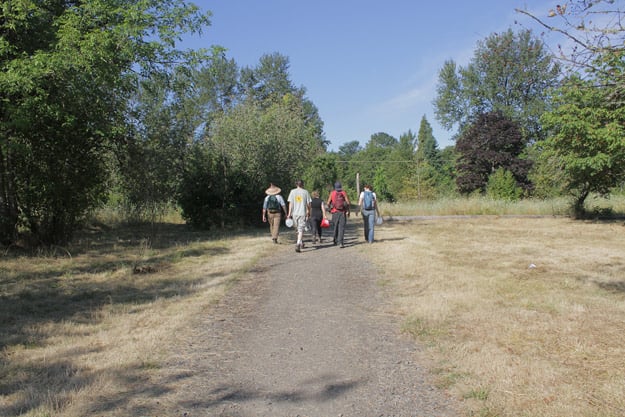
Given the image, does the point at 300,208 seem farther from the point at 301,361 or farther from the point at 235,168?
the point at 301,361

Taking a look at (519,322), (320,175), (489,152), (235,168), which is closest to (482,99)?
(489,152)

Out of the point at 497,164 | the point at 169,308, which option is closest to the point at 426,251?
the point at 169,308

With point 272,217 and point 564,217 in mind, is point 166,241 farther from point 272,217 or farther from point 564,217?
point 564,217

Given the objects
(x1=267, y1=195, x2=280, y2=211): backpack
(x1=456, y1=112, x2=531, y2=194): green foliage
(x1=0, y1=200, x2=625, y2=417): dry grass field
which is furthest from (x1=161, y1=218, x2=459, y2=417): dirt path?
(x1=456, y1=112, x2=531, y2=194): green foliage

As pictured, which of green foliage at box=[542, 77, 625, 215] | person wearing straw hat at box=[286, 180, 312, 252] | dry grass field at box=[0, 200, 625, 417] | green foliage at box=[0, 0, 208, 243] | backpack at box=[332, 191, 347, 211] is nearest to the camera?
dry grass field at box=[0, 200, 625, 417]

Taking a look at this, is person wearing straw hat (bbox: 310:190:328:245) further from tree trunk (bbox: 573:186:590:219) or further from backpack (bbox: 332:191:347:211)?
tree trunk (bbox: 573:186:590:219)

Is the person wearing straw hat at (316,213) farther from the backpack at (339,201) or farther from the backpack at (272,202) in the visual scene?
the backpack at (272,202)

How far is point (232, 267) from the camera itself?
1084 centimetres

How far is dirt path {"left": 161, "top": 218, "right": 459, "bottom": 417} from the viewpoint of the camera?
3.83 m

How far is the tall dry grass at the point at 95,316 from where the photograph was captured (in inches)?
160

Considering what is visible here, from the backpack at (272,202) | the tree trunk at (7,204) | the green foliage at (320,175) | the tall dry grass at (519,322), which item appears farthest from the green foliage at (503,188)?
the tree trunk at (7,204)

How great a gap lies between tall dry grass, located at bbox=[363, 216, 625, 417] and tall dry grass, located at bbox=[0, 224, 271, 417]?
295cm

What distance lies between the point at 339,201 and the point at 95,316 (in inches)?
320

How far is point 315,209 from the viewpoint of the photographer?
579 inches
